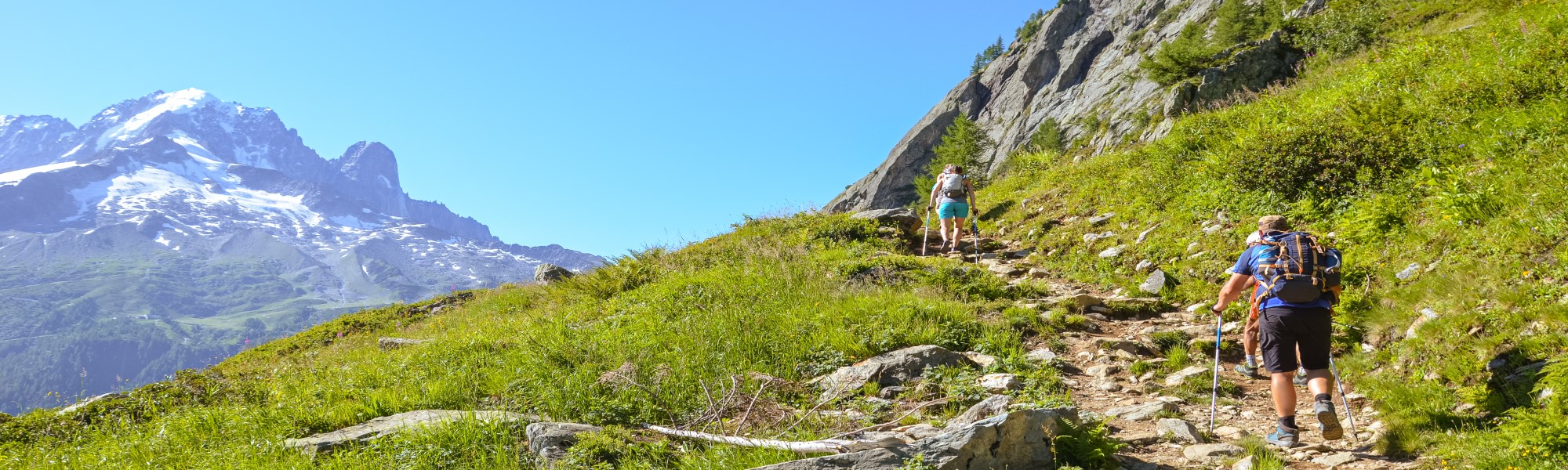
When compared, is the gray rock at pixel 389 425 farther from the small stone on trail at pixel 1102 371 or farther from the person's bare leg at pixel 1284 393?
the person's bare leg at pixel 1284 393

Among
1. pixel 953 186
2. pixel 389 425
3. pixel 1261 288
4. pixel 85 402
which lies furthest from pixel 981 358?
pixel 85 402

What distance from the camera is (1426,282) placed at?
6.67 meters

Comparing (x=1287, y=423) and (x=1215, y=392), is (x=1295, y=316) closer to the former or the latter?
(x=1287, y=423)

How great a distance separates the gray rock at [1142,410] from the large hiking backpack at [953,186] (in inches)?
350

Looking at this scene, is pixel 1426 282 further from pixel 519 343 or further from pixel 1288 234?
pixel 519 343

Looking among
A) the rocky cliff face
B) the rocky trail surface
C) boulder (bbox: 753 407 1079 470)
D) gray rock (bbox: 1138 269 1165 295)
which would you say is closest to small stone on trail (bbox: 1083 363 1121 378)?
the rocky trail surface

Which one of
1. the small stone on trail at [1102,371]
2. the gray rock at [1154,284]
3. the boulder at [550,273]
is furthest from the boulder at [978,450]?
the boulder at [550,273]

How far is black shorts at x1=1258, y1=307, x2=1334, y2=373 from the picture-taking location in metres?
5.39

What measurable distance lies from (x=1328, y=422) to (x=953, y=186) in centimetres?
993

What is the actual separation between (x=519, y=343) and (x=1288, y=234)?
835 cm

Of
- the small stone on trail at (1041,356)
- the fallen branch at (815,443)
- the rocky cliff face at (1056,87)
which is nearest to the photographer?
the fallen branch at (815,443)

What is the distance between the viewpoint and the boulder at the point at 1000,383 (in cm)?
638

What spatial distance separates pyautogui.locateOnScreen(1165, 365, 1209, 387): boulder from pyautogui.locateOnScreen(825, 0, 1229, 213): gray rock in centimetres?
3719

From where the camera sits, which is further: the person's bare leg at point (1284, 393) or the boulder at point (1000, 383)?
the boulder at point (1000, 383)
